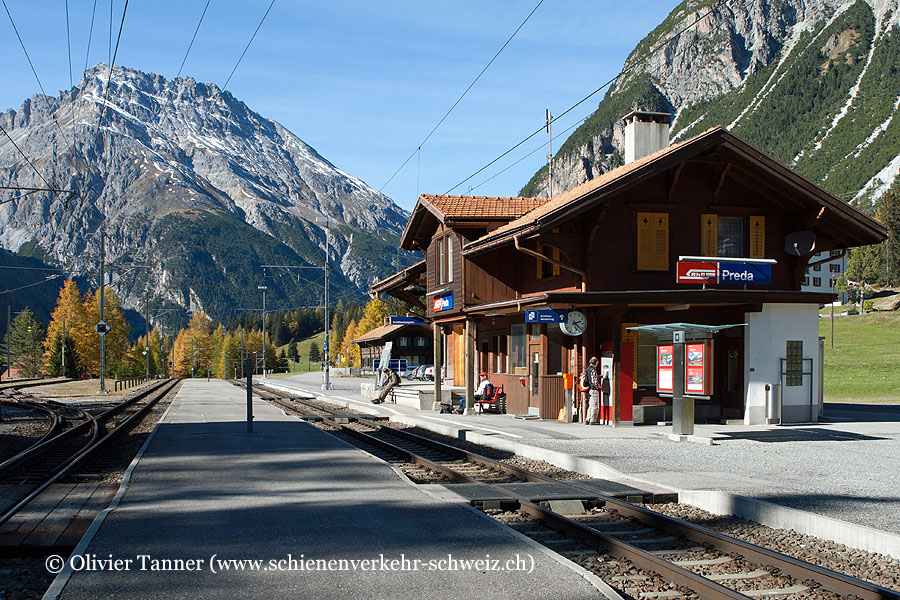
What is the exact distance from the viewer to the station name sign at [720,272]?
74.7ft

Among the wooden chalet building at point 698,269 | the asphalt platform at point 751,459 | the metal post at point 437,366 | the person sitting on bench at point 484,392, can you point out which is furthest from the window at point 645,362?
the metal post at point 437,366

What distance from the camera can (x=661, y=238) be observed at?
23938 millimetres

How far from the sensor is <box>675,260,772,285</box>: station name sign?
74.7 feet

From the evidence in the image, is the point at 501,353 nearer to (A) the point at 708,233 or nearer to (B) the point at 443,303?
(B) the point at 443,303

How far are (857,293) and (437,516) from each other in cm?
12402

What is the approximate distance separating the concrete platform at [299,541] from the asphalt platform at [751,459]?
344 centimetres

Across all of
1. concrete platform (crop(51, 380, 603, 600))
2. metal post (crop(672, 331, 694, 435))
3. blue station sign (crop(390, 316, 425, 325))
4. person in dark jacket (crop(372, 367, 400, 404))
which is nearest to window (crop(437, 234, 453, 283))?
blue station sign (crop(390, 316, 425, 325))

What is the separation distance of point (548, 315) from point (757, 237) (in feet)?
22.2

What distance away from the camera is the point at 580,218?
77.6 ft

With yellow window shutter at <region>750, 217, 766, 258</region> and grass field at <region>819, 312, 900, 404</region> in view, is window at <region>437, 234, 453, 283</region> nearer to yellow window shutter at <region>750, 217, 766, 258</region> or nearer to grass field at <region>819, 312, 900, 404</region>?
yellow window shutter at <region>750, 217, 766, 258</region>

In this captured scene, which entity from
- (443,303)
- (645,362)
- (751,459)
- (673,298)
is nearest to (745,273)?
(673,298)

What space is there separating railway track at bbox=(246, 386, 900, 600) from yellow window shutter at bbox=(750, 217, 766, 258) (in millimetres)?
14368

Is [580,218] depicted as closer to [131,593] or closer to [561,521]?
[561,521]

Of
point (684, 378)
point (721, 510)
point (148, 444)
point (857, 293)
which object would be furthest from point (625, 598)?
point (857, 293)
